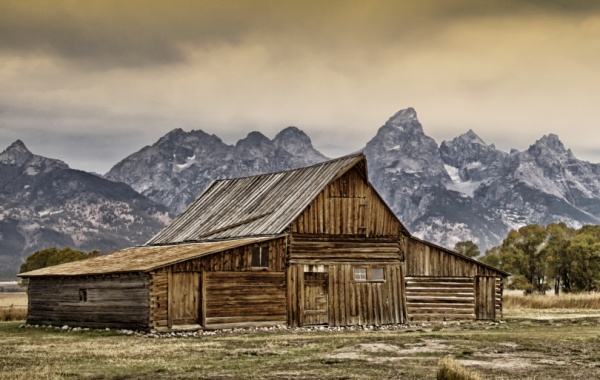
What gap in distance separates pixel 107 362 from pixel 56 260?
72.9 metres

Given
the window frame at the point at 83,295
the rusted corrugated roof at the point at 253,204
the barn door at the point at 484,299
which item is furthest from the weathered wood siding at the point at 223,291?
the barn door at the point at 484,299

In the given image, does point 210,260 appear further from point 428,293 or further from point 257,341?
point 428,293

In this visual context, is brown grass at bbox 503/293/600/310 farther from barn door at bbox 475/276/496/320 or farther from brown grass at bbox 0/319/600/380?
brown grass at bbox 0/319/600/380

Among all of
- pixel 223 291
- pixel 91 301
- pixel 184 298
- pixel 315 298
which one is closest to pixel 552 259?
pixel 315 298

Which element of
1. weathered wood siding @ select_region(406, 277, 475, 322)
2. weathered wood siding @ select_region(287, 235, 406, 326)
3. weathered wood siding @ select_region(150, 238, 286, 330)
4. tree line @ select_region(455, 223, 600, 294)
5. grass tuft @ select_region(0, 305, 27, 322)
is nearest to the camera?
weathered wood siding @ select_region(150, 238, 286, 330)

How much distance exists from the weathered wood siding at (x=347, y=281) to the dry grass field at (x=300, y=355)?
490cm

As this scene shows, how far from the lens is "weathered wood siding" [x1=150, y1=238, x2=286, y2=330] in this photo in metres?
39.5

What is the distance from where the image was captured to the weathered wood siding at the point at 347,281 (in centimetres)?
4428

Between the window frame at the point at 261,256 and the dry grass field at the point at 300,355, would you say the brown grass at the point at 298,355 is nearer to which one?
the dry grass field at the point at 300,355

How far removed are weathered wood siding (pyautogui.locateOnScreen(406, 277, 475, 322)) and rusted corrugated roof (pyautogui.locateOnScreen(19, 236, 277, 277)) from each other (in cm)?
882

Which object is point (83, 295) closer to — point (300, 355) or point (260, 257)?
point (260, 257)

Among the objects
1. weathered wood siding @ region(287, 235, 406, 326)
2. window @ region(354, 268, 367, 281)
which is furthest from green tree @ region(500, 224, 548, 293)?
window @ region(354, 268, 367, 281)

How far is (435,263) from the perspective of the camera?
48.7 metres

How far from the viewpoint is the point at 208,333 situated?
3931 centimetres
